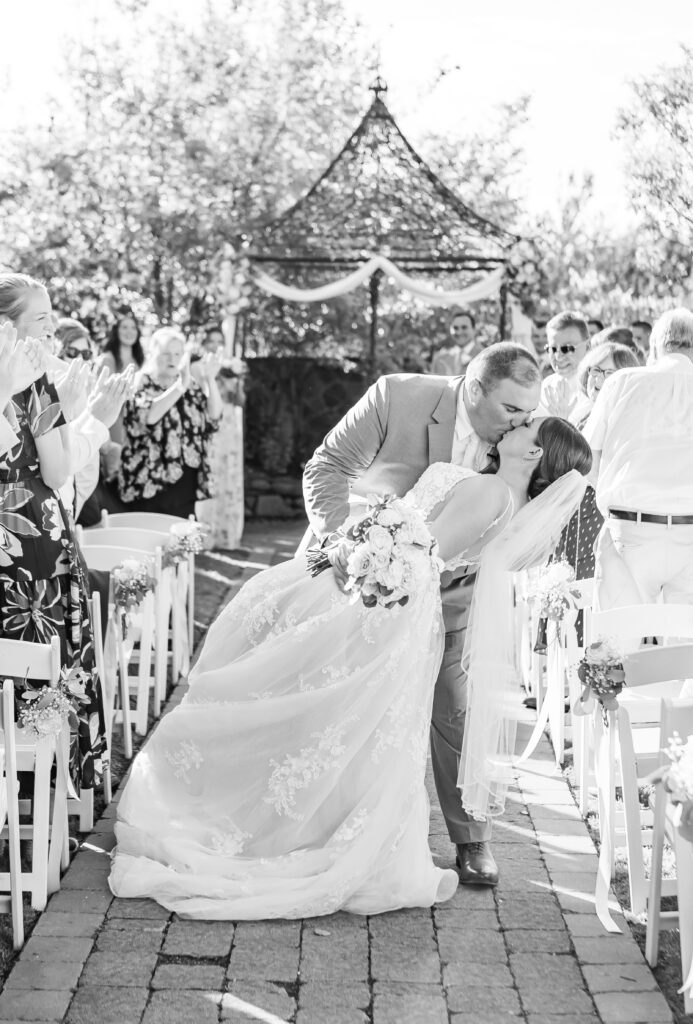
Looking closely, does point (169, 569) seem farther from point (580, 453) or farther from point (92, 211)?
point (92, 211)

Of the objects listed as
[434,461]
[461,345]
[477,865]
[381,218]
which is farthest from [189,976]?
[381,218]

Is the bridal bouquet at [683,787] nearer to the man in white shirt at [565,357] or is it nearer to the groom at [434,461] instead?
the groom at [434,461]

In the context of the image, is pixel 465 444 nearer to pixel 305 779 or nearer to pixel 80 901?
pixel 305 779

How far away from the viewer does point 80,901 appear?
3645mm

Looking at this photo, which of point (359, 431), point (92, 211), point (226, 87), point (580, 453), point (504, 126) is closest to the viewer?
point (580, 453)

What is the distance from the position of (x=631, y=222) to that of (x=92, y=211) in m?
7.47

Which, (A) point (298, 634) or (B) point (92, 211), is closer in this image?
(A) point (298, 634)

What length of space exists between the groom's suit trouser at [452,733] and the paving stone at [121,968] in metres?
1.10

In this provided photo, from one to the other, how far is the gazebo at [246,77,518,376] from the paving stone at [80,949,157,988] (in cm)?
972

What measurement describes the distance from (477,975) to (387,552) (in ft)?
3.95

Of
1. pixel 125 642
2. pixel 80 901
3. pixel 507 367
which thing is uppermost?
pixel 507 367

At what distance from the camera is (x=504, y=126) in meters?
17.6

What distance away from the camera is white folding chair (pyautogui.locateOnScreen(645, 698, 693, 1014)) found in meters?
3.01

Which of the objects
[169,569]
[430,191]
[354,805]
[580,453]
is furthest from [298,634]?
[430,191]
